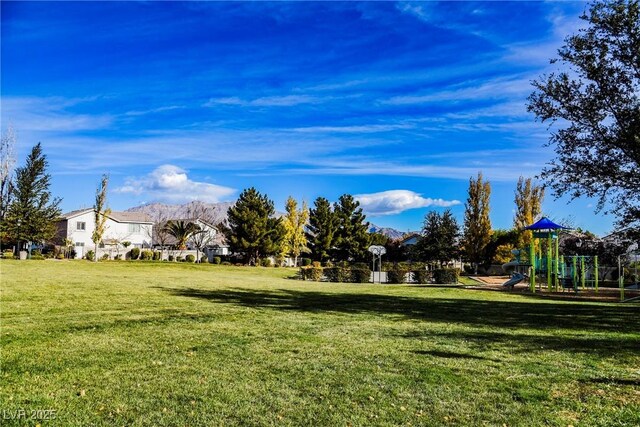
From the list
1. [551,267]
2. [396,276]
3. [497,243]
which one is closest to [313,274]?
[396,276]

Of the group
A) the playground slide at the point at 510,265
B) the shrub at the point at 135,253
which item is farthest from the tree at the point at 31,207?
the playground slide at the point at 510,265

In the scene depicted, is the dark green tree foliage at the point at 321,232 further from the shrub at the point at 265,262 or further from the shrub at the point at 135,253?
the shrub at the point at 135,253

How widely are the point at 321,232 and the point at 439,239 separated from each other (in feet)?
50.8

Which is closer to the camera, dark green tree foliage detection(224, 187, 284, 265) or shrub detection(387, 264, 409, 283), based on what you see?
shrub detection(387, 264, 409, 283)

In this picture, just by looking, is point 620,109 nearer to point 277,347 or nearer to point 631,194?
point 631,194

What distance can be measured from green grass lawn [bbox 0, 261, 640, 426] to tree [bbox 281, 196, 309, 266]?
147ft

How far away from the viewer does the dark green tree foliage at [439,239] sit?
44438mm

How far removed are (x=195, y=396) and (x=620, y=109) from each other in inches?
Result: 621

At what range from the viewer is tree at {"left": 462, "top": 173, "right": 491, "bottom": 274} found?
148 ft

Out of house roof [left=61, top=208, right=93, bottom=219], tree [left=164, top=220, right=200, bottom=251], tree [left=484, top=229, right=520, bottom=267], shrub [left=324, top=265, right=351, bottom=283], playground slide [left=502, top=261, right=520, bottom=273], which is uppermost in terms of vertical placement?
house roof [left=61, top=208, right=93, bottom=219]

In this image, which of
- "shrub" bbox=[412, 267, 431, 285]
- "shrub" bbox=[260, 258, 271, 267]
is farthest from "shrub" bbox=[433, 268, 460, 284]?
"shrub" bbox=[260, 258, 271, 267]

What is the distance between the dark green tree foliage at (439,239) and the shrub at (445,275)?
1268 centimetres

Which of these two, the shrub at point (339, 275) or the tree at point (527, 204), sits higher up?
the tree at point (527, 204)

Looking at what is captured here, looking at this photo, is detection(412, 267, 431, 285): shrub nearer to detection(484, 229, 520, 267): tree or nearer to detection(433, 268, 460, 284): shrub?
detection(433, 268, 460, 284): shrub
